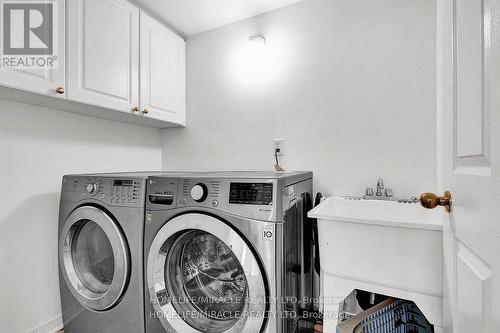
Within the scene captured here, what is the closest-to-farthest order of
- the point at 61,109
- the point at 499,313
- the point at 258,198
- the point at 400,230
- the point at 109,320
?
1. the point at 499,313
2. the point at 400,230
3. the point at 258,198
4. the point at 109,320
5. the point at 61,109

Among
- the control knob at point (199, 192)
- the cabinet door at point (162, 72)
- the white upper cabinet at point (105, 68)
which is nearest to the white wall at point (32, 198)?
the white upper cabinet at point (105, 68)

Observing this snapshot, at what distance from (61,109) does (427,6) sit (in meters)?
2.35

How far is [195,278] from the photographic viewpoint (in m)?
1.34

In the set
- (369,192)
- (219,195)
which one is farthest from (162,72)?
(369,192)

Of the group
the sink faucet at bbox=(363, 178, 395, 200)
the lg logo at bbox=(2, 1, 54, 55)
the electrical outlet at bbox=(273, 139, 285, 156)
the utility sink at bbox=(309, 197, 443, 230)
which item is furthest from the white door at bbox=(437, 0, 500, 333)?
the lg logo at bbox=(2, 1, 54, 55)

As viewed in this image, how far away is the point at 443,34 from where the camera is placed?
845 mm

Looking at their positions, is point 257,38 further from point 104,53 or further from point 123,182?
point 123,182

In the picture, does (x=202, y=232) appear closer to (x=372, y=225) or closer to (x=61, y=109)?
(x=372, y=225)

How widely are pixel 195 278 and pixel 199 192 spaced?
49cm

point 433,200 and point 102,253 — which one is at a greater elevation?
point 433,200

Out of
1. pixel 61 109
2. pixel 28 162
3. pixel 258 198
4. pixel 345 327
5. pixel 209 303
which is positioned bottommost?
pixel 209 303

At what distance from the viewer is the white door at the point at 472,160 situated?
0.45 metres

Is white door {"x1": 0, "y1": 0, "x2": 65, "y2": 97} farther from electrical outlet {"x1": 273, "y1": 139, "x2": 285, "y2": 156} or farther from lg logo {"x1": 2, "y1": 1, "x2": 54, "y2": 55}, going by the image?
electrical outlet {"x1": 273, "y1": 139, "x2": 285, "y2": 156}

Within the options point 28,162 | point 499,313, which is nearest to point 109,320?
point 28,162
